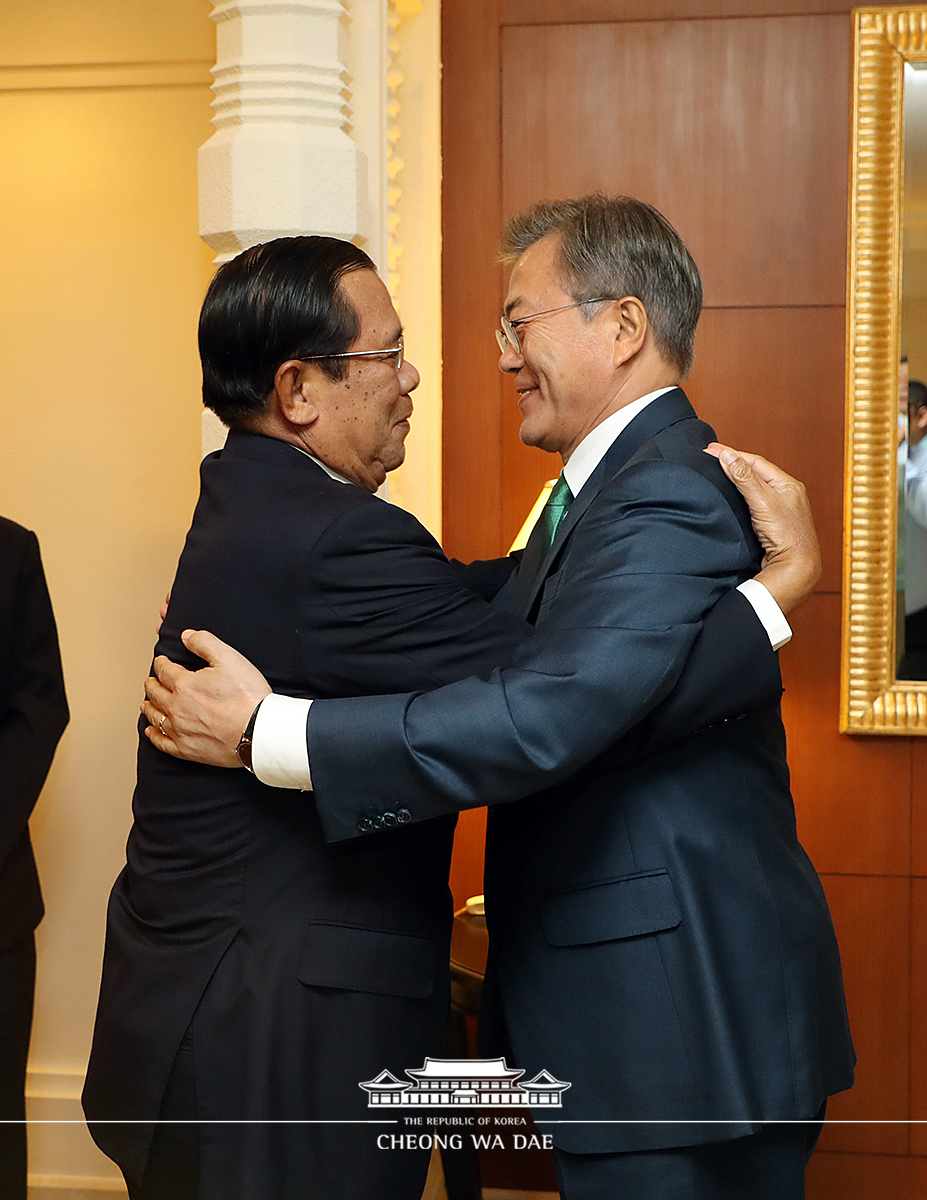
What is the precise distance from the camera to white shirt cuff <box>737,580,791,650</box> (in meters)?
1.58

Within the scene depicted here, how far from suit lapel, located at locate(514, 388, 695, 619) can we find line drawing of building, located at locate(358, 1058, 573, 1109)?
63cm

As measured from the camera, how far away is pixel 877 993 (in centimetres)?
302

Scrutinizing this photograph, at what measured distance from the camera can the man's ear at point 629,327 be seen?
1.82m

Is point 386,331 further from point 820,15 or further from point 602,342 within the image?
point 820,15

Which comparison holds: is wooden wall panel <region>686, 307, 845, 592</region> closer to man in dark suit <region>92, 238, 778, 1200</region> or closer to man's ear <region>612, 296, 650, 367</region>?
man's ear <region>612, 296, 650, 367</region>

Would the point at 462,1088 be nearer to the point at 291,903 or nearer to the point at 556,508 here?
the point at 291,903

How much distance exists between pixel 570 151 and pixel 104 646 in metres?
1.84

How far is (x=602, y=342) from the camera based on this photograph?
1.84 meters

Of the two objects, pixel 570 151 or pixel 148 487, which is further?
pixel 148 487

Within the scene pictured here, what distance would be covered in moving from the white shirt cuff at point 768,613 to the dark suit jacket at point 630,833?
0.04 meters

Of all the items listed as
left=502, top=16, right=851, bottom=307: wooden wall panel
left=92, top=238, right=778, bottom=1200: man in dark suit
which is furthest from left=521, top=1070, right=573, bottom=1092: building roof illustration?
left=502, top=16, right=851, bottom=307: wooden wall panel

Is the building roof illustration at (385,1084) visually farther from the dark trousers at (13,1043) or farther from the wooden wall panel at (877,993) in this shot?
the wooden wall panel at (877,993)

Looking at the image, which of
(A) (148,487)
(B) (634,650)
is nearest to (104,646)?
(A) (148,487)

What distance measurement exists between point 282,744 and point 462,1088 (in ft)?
1.68
